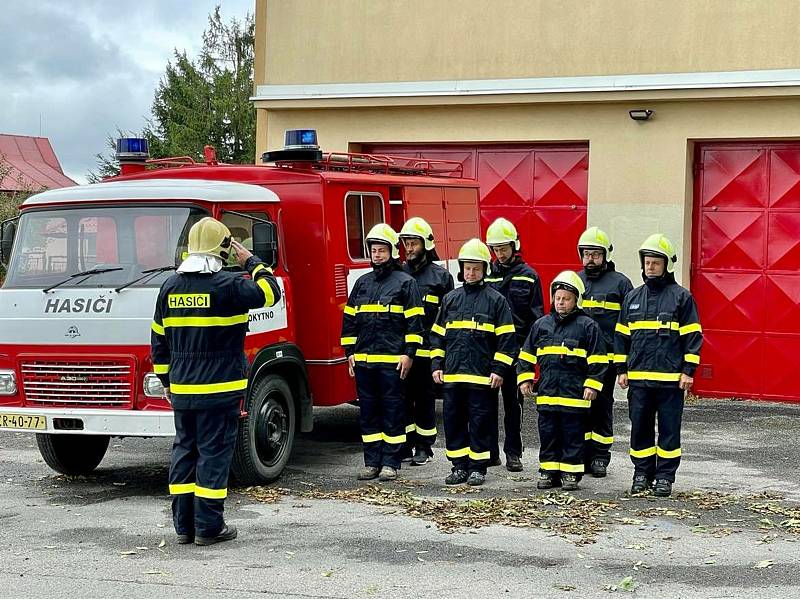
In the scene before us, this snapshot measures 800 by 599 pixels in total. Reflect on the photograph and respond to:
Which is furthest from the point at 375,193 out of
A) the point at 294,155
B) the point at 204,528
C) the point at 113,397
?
the point at 204,528

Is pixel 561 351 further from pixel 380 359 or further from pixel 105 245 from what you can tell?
pixel 105 245

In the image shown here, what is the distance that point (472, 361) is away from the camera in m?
9.49

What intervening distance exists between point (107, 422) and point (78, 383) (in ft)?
1.33

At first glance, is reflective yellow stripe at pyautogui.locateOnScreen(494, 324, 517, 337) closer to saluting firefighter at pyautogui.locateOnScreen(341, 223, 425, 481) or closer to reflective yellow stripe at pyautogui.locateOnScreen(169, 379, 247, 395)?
saluting firefighter at pyautogui.locateOnScreen(341, 223, 425, 481)

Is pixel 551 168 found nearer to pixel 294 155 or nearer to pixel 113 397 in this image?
pixel 294 155

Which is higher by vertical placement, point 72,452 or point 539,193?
point 539,193

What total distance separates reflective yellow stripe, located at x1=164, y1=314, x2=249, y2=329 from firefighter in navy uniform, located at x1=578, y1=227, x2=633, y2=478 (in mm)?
3390

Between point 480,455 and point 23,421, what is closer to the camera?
point 23,421

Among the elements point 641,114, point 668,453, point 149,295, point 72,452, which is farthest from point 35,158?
point 668,453

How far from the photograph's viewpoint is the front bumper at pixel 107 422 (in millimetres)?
8703

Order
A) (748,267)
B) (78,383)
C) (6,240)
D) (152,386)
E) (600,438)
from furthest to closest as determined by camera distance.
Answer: (748,267), (600,438), (6,240), (78,383), (152,386)

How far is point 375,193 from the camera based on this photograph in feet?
36.7

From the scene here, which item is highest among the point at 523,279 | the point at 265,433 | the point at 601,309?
the point at 523,279

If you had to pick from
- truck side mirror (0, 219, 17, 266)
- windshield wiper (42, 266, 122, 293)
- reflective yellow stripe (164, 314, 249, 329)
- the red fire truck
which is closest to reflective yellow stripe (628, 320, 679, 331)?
the red fire truck
